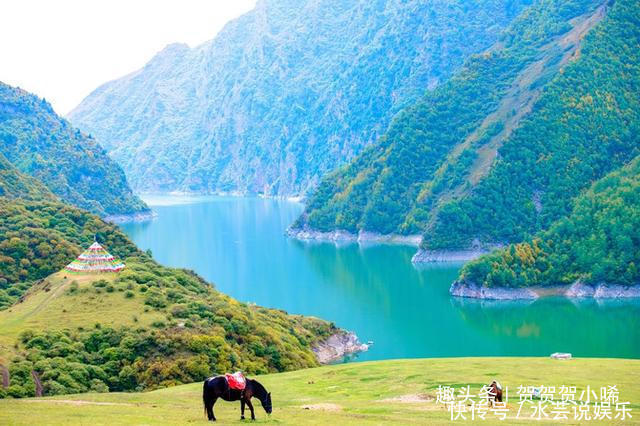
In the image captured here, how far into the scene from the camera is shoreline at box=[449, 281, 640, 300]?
117 meters

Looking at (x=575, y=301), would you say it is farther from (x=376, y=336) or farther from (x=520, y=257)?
(x=376, y=336)

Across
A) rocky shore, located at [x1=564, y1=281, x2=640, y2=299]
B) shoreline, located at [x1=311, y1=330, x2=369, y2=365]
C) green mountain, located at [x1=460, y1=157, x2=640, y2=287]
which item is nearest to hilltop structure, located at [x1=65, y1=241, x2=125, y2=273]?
shoreline, located at [x1=311, y1=330, x2=369, y2=365]

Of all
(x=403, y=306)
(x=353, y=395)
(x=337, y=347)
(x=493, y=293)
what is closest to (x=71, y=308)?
(x=353, y=395)

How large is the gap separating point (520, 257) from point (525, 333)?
30028 millimetres

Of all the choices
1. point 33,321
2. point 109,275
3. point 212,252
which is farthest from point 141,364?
point 212,252

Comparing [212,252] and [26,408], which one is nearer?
[26,408]

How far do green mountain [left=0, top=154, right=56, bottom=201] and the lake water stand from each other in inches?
1016

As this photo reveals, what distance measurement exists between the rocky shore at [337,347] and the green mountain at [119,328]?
0.97 metres

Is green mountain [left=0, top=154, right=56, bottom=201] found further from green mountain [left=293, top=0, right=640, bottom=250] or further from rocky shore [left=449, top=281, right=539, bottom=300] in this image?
green mountain [left=293, top=0, right=640, bottom=250]

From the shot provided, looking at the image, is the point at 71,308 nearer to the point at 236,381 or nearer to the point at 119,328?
the point at 119,328

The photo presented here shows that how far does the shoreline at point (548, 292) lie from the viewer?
117 metres

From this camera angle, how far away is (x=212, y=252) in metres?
174

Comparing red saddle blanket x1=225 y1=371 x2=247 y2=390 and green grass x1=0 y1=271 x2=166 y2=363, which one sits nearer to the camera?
red saddle blanket x1=225 y1=371 x2=247 y2=390

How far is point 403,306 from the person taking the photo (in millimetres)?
113500
